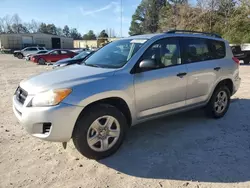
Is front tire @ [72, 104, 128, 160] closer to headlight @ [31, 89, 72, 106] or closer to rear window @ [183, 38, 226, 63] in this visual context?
headlight @ [31, 89, 72, 106]

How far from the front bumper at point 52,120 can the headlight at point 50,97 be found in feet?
0.20

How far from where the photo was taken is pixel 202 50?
478 centimetres

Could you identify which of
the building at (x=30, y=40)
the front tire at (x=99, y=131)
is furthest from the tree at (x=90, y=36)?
the front tire at (x=99, y=131)

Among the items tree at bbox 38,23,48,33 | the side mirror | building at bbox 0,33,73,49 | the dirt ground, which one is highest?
tree at bbox 38,23,48,33

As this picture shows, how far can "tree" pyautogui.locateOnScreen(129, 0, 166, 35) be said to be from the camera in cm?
7281

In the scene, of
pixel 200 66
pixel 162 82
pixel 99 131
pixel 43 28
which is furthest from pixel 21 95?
pixel 43 28

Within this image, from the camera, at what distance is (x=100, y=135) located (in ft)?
11.4

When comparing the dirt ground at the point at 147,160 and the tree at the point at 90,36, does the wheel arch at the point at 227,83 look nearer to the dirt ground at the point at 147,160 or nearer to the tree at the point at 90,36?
the dirt ground at the point at 147,160

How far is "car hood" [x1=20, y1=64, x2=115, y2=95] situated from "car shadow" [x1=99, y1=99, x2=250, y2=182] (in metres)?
1.20

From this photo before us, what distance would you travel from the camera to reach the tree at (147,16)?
72812mm

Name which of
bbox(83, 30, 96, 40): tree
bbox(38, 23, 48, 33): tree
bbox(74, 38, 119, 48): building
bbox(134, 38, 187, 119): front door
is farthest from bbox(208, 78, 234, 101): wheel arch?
bbox(38, 23, 48, 33): tree

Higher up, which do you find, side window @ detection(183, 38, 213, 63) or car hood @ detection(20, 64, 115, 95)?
side window @ detection(183, 38, 213, 63)

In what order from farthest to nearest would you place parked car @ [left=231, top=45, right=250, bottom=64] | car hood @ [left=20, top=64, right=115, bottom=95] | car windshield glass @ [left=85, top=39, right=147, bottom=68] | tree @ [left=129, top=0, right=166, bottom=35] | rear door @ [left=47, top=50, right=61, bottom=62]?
1. tree @ [left=129, top=0, right=166, bottom=35]
2. rear door @ [left=47, top=50, right=61, bottom=62]
3. parked car @ [left=231, top=45, right=250, bottom=64]
4. car windshield glass @ [left=85, top=39, right=147, bottom=68]
5. car hood @ [left=20, top=64, right=115, bottom=95]

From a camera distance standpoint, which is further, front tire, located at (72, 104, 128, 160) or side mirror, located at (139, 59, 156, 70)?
side mirror, located at (139, 59, 156, 70)
